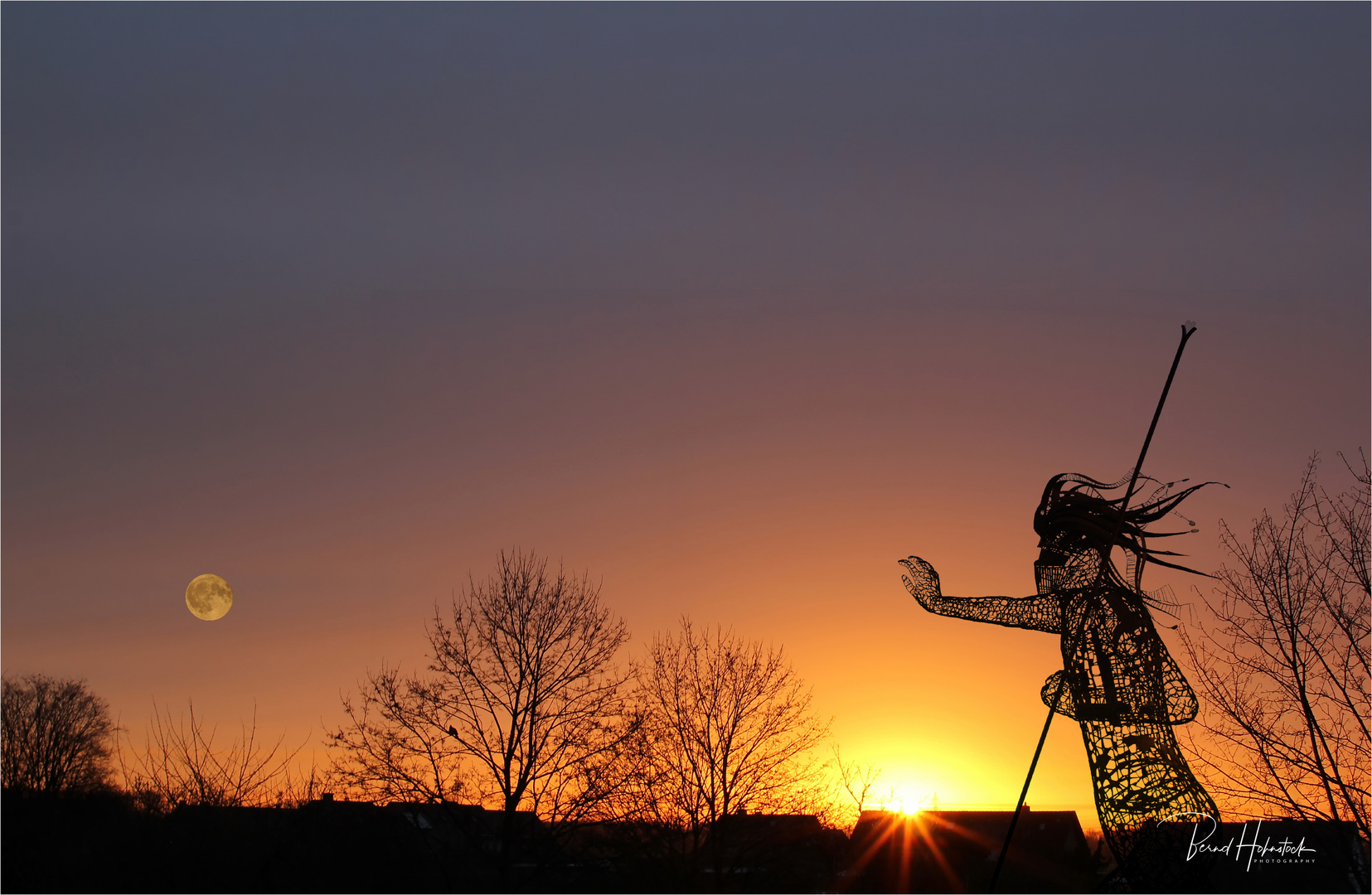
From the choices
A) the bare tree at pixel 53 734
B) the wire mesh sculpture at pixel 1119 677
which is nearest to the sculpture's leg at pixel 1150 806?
the wire mesh sculpture at pixel 1119 677

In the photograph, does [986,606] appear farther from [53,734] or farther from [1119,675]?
[53,734]

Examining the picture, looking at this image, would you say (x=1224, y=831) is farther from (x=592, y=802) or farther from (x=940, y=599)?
(x=592, y=802)

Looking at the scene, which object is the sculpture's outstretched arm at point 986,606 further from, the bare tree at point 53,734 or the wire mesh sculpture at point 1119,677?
the bare tree at point 53,734

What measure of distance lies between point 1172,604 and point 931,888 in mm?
28023

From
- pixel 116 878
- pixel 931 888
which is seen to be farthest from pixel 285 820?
pixel 931 888

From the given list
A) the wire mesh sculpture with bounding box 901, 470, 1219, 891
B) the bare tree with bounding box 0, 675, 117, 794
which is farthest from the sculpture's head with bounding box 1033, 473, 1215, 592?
the bare tree with bounding box 0, 675, 117, 794

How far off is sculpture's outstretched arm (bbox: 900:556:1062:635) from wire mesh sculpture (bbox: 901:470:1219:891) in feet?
0.06

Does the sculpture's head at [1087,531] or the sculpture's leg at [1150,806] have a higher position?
the sculpture's head at [1087,531]

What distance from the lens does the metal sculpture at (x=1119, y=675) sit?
36.7 feet

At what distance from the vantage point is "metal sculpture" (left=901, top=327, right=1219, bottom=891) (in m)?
11.2

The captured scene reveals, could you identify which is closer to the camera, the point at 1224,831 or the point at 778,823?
the point at 1224,831

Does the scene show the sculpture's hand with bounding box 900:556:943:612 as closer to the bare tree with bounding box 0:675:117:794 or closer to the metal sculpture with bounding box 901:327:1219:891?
the metal sculpture with bounding box 901:327:1219:891

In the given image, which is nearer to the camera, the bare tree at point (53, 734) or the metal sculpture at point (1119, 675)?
the metal sculpture at point (1119, 675)

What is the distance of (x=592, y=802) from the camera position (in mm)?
22062
